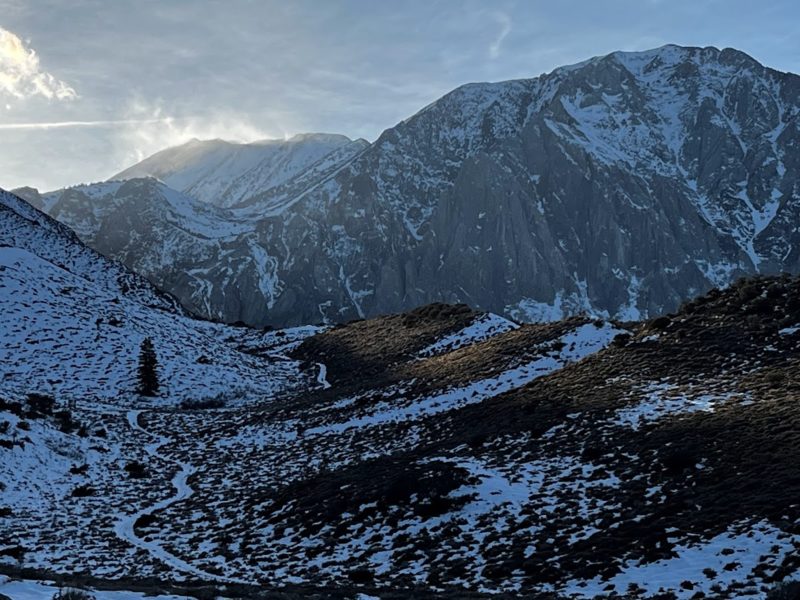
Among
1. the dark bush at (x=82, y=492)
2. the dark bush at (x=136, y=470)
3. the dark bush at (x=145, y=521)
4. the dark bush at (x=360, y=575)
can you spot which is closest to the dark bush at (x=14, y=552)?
the dark bush at (x=145, y=521)

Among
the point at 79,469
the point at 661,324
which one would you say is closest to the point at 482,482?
the point at 661,324

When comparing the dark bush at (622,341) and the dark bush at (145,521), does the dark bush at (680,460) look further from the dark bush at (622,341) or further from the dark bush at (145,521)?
the dark bush at (145,521)

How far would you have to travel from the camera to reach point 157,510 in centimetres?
2848

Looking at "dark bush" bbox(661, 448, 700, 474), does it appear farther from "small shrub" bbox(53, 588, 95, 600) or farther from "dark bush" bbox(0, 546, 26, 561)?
"dark bush" bbox(0, 546, 26, 561)

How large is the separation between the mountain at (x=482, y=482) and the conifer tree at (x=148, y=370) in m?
10.4

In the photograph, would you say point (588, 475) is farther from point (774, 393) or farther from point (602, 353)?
point (602, 353)

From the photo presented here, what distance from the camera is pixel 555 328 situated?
5131 cm

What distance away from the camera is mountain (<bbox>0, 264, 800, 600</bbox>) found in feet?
56.0

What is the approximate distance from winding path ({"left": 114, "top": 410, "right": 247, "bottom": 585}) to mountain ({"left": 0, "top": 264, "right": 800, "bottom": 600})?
0.15 m

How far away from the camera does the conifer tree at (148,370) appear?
5869 centimetres

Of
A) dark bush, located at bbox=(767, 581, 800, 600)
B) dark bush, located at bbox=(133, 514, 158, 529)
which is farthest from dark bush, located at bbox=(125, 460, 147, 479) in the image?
dark bush, located at bbox=(767, 581, 800, 600)

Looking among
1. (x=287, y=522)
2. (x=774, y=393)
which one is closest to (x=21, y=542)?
(x=287, y=522)

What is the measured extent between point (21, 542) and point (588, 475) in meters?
19.7

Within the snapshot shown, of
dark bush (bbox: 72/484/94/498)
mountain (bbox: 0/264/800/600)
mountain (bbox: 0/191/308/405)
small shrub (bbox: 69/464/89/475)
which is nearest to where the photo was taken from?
mountain (bbox: 0/264/800/600)
